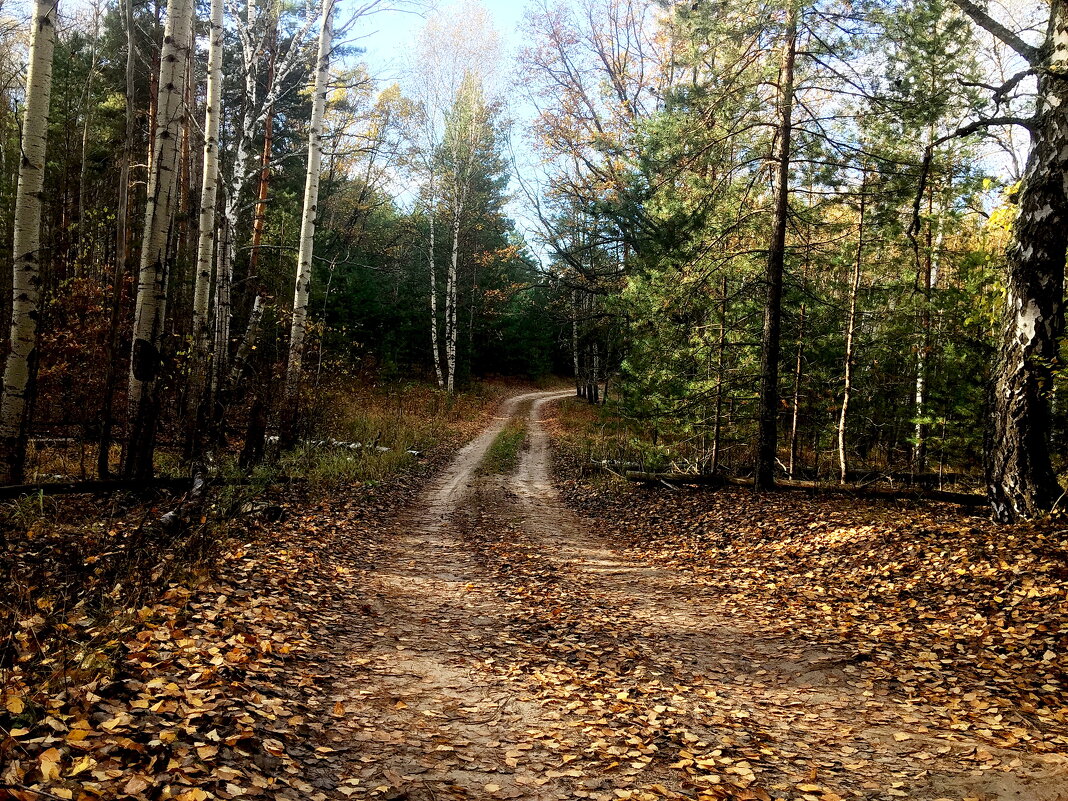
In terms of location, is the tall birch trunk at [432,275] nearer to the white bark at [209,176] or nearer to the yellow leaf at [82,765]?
the white bark at [209,176]

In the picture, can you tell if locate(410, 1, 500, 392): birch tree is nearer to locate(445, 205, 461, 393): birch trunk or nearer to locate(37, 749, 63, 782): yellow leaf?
locate(445, 205, 461, 393): birch trunk

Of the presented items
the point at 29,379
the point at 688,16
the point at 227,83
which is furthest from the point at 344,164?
the point at 29,379

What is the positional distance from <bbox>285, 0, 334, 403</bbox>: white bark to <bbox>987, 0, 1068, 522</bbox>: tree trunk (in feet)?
38.4

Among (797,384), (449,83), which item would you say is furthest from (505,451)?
(449,83)

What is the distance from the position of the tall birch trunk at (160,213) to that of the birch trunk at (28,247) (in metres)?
1.03

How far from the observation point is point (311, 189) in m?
12.5

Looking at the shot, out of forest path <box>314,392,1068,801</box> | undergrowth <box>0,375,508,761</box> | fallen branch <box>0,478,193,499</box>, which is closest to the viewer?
forest path <box>314,392,1068,801</box>

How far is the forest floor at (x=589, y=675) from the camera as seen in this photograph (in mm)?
3459

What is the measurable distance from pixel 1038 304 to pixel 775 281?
4.16 m

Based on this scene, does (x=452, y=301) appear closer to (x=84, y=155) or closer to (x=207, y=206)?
(x=207, y=206)

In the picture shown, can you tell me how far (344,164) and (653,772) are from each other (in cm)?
2581

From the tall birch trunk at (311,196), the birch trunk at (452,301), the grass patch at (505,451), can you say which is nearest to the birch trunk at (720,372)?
the grass patch at (505,451)

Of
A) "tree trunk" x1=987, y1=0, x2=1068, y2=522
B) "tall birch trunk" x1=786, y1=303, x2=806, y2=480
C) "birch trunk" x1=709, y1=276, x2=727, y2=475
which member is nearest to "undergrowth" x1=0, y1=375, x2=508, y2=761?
"birch trunk" x1=709, y1=276, x2=727, y2=475

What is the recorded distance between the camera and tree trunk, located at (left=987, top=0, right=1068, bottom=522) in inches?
291
